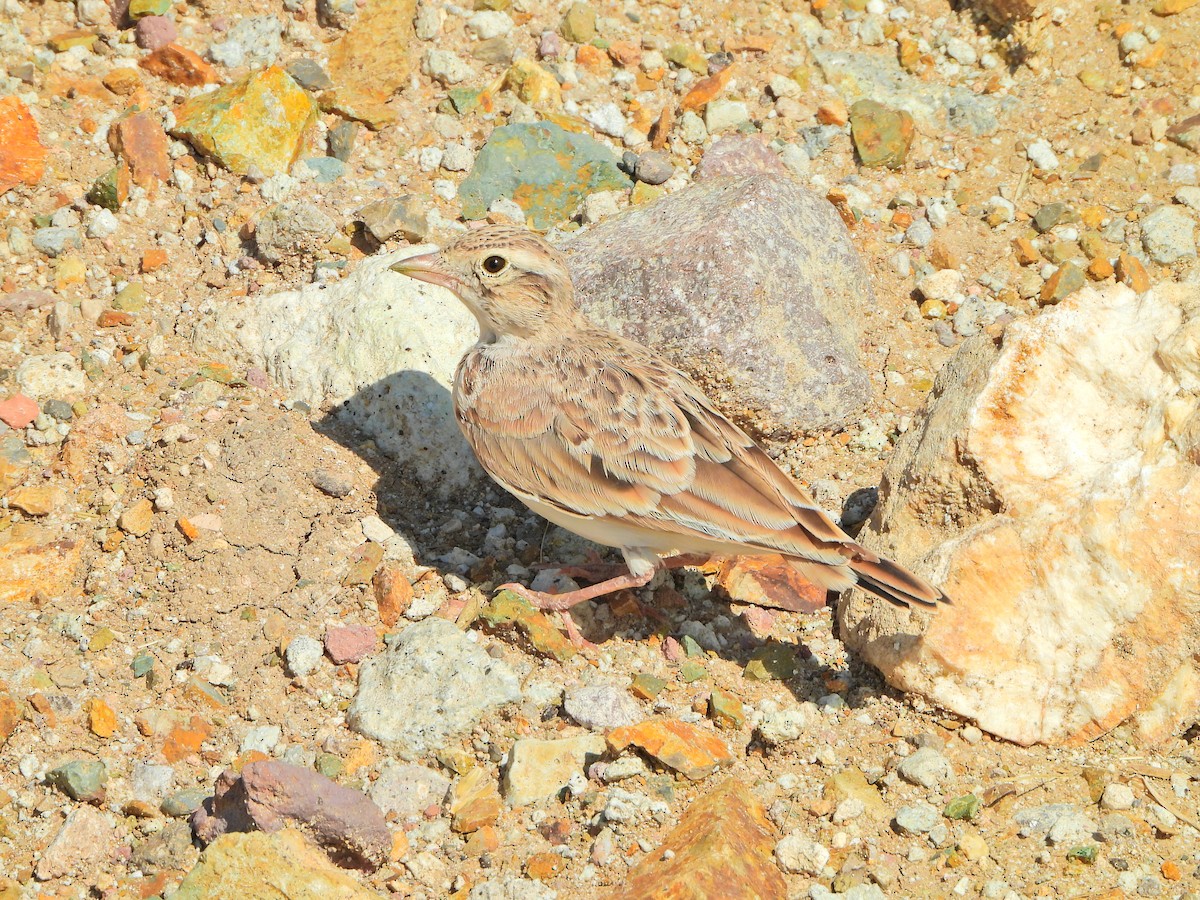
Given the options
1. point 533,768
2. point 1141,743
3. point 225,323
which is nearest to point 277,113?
point 225,323

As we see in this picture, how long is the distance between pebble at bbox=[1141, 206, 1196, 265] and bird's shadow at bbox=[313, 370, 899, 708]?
9.15 ft

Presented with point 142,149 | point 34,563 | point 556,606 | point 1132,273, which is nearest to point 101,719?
point 34,563

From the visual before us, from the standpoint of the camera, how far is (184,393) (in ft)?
24.1

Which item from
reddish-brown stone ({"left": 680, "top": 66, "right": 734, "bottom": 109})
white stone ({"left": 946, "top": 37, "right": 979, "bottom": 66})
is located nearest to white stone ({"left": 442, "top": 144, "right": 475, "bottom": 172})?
reddish-brown stone ({"left": 680, "top": 66, "right": 734, "bottom": 109})

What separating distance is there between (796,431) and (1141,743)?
8.69 ft

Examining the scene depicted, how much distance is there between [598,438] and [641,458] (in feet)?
0.85

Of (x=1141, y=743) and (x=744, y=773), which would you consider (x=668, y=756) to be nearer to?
(x=744, y=773)

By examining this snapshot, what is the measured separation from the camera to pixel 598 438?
20.8ft

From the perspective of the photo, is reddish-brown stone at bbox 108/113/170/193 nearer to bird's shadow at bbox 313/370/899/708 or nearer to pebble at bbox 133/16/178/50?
pebble at bbox 133/16/178/50

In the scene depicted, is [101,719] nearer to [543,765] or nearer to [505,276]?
[543,765]

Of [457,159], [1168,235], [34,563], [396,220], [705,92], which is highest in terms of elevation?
[1168,235]

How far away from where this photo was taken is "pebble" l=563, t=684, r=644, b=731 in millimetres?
5977

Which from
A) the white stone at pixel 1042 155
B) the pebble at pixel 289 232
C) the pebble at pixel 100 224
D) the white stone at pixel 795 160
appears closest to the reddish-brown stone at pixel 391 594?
the pebble at pixel 289 232

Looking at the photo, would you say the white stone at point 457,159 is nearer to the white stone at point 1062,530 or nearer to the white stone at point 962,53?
the white stone at point 962,53
